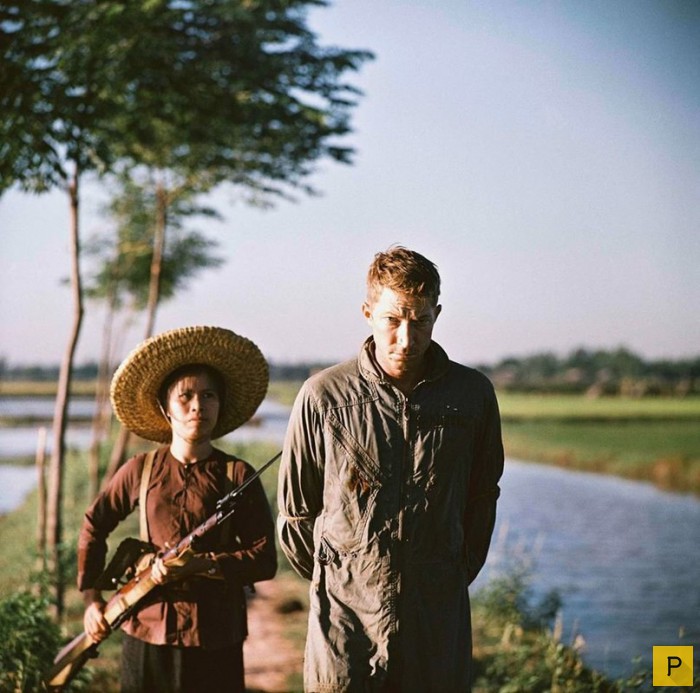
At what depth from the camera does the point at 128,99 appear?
8.13 m

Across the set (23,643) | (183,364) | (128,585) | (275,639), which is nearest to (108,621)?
(128,585)

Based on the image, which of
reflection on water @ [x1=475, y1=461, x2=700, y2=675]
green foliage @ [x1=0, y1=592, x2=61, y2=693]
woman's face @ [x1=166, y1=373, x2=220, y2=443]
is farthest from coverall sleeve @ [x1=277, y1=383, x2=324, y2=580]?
reflection on water @ [x1=475, y1=461, x2=700, y2=675]

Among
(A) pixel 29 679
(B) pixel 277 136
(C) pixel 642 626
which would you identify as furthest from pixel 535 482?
(A) pixel 29 679

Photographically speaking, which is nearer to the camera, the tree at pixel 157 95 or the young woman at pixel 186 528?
the young woman at pixel 186 528

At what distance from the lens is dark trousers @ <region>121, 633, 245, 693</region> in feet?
10.4

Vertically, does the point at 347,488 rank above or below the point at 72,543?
above

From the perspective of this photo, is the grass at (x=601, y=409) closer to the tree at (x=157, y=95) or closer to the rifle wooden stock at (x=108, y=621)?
the tree at (x=157, y=95)

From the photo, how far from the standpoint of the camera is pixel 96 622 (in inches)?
130

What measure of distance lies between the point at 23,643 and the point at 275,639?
11.2ft

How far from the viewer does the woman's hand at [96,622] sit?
329 centimetres

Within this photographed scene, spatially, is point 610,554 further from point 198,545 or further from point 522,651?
point 198,545

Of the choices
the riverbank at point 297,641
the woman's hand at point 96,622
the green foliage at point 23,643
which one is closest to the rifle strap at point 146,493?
the woman's hand at point 96,622

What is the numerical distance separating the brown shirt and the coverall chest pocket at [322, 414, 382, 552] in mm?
589

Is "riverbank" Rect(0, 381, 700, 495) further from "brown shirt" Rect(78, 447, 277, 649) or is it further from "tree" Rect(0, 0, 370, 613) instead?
"brown shirt" Rect(78, 447, 277, 649)
